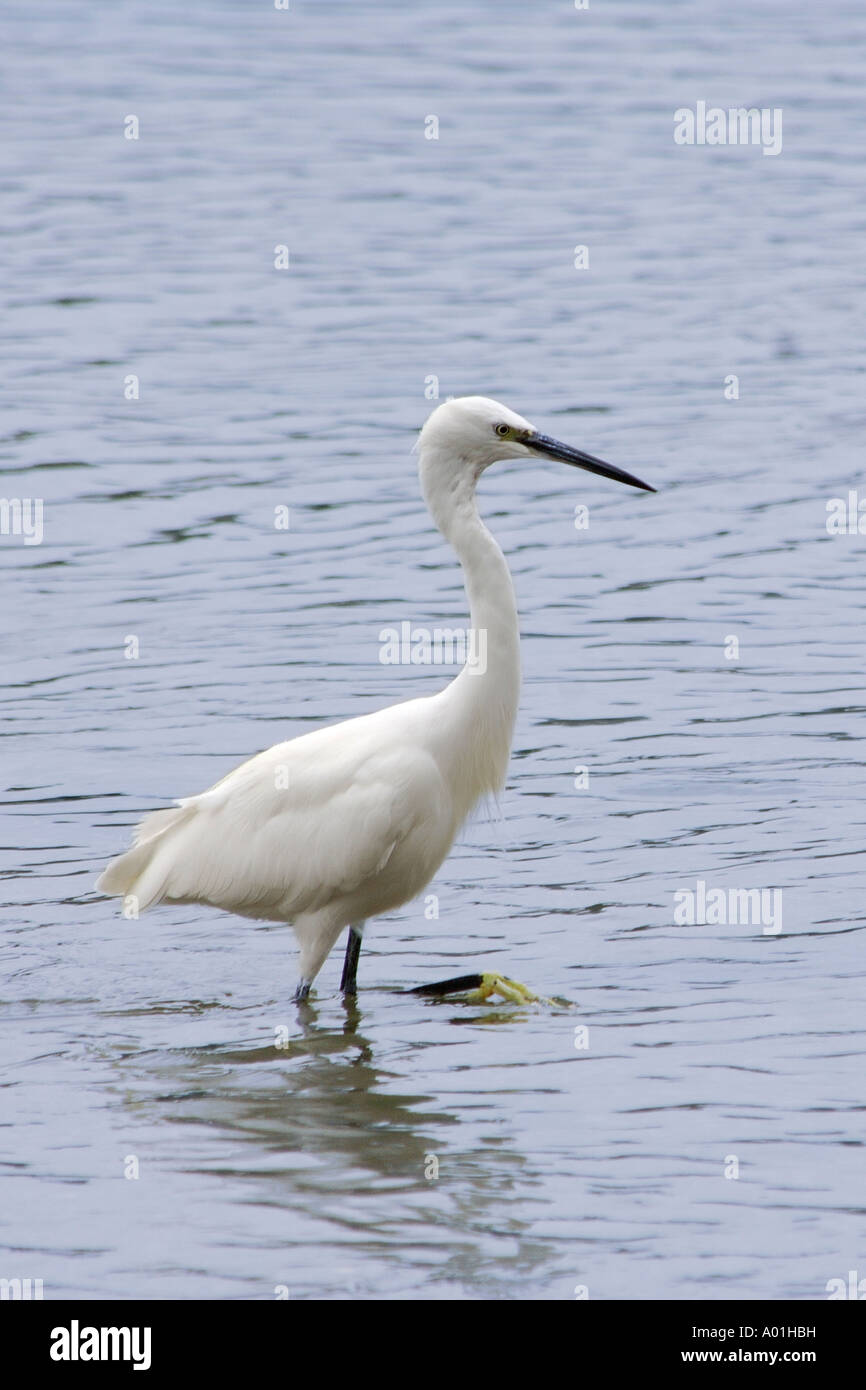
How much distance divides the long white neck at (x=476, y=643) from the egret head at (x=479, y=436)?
0.15 feet

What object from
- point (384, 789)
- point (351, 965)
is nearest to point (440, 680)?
point (351, 965)

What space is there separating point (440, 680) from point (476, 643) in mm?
4144

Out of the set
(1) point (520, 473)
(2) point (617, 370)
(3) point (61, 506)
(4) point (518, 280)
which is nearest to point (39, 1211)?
(3) point (61, 506)

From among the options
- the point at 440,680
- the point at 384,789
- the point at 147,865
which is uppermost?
the point at 440,680

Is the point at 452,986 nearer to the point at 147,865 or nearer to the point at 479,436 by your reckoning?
the point at 147,865

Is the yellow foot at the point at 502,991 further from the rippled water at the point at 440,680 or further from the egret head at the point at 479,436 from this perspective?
the egret head at the point at 479,436

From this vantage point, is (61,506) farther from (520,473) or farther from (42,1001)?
(42,1001)

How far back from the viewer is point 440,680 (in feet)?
40.2

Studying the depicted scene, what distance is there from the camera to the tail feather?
333 inches

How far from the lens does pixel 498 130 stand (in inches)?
1117

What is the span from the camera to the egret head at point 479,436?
7.94 metres

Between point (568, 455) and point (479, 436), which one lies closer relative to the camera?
point (479, 436)

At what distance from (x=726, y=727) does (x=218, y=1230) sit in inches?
213
